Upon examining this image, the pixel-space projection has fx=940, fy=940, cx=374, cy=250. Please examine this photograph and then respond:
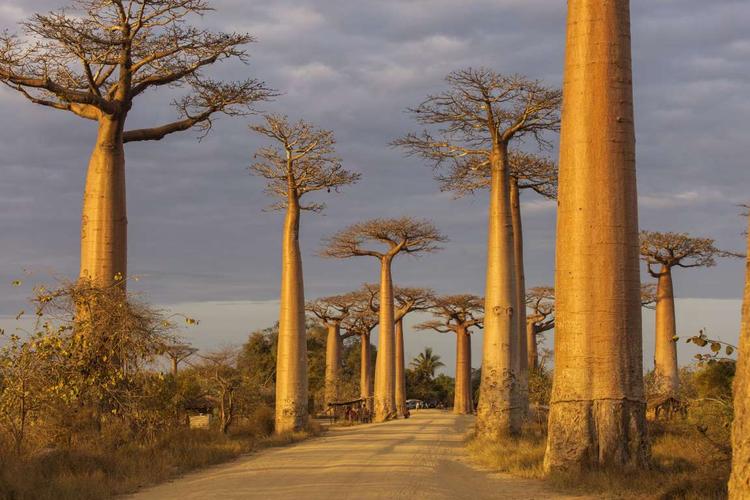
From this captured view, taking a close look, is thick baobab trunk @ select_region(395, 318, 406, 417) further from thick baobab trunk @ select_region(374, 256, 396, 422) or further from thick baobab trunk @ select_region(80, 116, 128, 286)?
thick baobab trunk @ select_region(80, 116, 128, 286)

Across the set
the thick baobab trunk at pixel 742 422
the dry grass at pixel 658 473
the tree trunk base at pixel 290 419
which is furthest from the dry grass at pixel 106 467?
the tree trunk base at pixel 290 419

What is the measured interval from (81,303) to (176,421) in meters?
3.29

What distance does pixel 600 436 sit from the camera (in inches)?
346

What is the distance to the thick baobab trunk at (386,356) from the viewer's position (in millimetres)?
30453

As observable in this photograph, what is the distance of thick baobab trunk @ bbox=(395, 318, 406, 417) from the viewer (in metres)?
35.2

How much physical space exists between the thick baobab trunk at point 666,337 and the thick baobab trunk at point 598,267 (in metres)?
17.3

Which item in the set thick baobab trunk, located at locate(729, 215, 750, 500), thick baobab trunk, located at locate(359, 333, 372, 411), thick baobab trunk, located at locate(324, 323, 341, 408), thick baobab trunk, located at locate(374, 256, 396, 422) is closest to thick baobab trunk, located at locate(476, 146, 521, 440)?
thick baobab trunk, located at locate(729, 215, 750, 500)

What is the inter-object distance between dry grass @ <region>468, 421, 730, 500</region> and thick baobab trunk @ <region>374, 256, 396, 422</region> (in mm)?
18455

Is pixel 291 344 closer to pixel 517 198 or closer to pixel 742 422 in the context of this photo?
pixel 517 198

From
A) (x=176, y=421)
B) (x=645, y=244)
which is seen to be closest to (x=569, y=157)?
(x=176, y=421)

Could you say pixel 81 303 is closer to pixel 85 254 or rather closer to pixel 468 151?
pixel 85 254

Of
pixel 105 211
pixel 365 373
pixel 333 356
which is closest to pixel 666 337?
pixel 365 373

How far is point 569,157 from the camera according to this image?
30.1ft

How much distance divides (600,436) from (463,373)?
107ft
